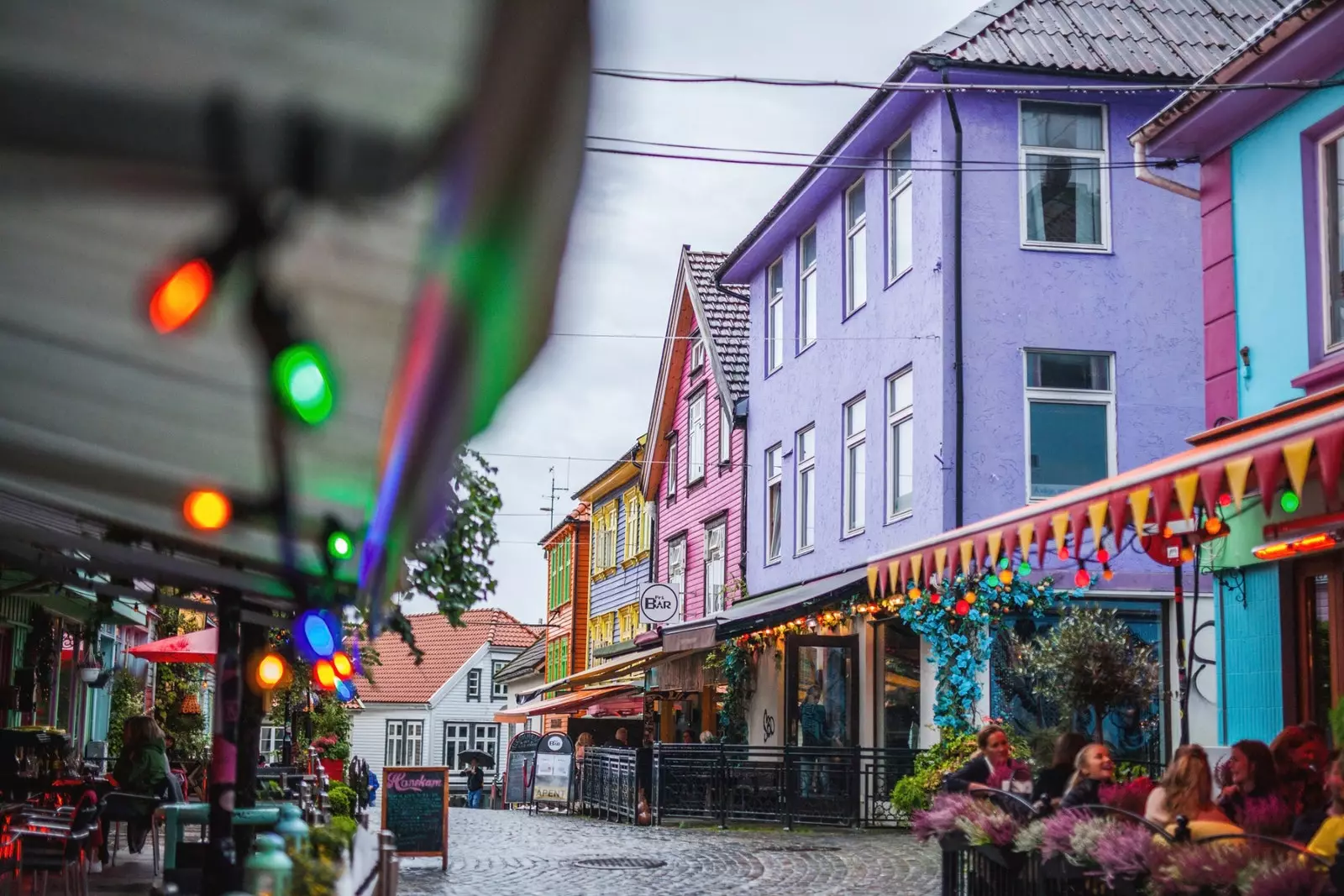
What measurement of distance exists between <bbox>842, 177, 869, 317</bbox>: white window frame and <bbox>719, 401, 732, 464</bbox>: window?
6.29 metres

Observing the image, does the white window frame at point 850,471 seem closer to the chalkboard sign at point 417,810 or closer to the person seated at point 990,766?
the chalkboard sign at point 417,810

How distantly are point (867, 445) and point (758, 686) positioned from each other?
18.9ft

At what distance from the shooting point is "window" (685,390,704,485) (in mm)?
32219

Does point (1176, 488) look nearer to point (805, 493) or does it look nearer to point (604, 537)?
point (805, 493)

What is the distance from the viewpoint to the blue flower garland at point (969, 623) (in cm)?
1784

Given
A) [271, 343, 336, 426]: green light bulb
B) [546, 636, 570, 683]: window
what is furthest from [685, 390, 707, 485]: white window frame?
[271, 343, 336, 426]: green light bulb

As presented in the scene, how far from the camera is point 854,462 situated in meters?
22.6

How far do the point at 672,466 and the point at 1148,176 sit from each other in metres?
21.9

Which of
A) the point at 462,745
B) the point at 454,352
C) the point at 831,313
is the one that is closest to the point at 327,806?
the point at 454,352

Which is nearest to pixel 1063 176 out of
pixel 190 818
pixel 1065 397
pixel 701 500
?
pixel 1065 397

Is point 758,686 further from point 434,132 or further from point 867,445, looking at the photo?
point 434,132

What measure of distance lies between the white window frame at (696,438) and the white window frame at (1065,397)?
13198mm

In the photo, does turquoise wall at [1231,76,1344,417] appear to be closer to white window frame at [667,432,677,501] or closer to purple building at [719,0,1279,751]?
purple building at [719,0,1279,751]

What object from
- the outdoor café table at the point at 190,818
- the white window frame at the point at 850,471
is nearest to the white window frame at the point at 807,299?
the white window frame at the point at 850,471
